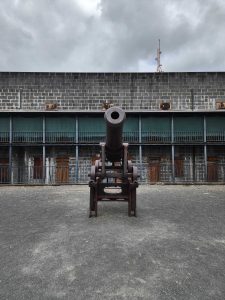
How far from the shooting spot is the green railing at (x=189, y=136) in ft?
55.3

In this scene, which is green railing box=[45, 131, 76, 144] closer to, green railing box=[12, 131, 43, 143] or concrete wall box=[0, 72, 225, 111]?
green railing box=[12, 131, 43, 143]

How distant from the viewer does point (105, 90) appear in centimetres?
1909

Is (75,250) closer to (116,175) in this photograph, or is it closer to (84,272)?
(84,272)

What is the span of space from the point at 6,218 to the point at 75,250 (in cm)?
279

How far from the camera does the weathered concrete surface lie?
303cm

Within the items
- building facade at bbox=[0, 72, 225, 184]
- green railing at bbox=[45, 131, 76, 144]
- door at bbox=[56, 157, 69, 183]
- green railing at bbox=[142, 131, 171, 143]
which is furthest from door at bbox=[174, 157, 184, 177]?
door at bbox=[56, 157, 69, 183]

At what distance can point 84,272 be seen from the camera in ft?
11.3

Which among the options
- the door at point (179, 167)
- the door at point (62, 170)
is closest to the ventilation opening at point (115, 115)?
the door at point (62, 170)

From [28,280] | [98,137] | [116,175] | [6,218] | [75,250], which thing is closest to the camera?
[28,280]

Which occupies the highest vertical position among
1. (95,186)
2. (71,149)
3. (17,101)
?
(17,101)

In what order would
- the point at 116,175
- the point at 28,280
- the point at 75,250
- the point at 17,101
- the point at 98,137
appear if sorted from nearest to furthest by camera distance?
the point at 28,280
the point at 75,250
the point at 116,175
the point at 98,137
the point at 17,101

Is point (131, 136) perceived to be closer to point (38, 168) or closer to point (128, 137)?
point (128, 137)

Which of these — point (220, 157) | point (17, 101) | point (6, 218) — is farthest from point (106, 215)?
point (17, 101)

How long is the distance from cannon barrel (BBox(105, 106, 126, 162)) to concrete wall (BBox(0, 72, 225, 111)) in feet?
40.7
